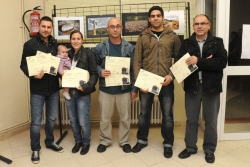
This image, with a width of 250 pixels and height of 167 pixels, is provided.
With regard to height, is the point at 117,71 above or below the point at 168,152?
above

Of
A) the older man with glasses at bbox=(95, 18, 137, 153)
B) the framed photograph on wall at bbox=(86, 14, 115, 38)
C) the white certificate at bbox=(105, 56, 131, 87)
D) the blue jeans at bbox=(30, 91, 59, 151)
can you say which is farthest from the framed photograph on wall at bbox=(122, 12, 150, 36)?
the blue jeans at bbox=(30, 91, 59, 151)

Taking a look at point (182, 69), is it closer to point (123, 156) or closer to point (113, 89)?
point (113, 89)

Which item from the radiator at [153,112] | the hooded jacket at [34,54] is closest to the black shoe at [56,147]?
the hooded jacket at [34,54]

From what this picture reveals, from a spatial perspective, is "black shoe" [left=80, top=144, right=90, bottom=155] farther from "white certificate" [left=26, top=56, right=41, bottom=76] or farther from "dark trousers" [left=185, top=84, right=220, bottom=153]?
"dark trousers" [left=185, top=84, right=220, bottom=153]

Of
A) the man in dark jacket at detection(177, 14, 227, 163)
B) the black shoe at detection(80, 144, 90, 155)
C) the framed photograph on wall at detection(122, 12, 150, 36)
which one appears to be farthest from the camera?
the framed photograph on wall at detection(122, 12, 150, 36)

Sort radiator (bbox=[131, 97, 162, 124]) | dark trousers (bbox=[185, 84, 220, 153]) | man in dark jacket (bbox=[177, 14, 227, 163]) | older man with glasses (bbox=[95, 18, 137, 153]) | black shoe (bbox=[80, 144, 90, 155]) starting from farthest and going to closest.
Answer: radiator (bbox=[131, 97, 162, 124]) → black shoe (bbox=[80, 144, 90, 155]) → older man with glasses (bbox=[95, 18, 137, 153]) → dark trousers (bbox=[185, 84, 220, 153]) → man in dark jacket (bbox=[177, 14, 227, 163])

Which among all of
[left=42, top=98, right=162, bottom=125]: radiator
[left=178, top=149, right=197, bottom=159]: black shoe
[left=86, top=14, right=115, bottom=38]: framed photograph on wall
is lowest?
[left=178, top=149, right=197, bottom=159]: black shoe

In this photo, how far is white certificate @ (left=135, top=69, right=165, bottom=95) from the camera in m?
2.19

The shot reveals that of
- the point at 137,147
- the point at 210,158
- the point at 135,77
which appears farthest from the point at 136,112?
the point at 210,158

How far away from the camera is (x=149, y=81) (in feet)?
7.22

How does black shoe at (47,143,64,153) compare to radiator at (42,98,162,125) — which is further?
radiator at (42,98,162,125)

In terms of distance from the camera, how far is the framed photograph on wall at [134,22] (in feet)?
9.30

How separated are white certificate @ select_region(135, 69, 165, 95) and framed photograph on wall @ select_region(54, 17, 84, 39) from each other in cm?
120

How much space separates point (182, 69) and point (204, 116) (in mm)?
558
